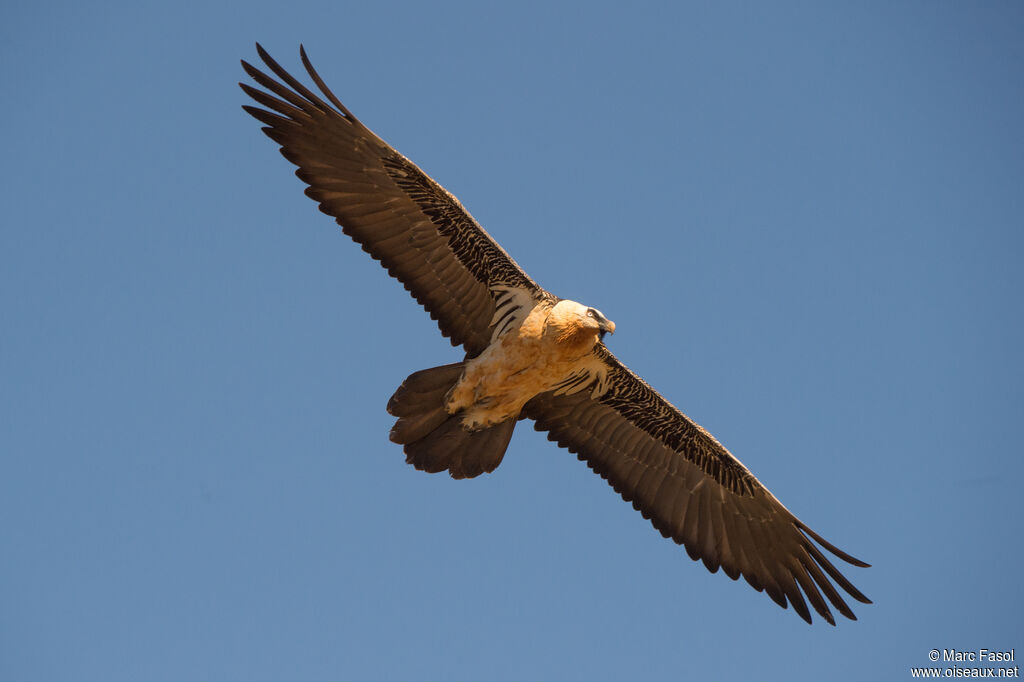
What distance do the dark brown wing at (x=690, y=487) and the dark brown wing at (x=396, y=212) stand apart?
1714 mm

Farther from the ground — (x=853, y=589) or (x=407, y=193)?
(x=407, y=193)

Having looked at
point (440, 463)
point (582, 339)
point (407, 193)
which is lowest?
point (440, 463)

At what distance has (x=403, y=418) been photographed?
11.6 meters

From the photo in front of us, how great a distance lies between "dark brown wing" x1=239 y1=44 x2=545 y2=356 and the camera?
11.5 m

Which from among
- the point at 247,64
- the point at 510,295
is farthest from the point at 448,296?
the point at 247,64

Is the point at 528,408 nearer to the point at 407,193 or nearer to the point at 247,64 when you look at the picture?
the point at 407,193

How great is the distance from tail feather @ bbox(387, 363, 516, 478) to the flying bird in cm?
1

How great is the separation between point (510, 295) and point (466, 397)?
130cm

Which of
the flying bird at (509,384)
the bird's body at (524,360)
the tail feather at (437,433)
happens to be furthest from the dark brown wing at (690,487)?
the tail feather at (437,433)

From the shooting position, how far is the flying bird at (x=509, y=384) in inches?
455

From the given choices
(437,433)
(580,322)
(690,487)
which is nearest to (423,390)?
(437,433)

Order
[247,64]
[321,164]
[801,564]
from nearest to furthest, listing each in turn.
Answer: [247,64]
[321,164]
[801,564]

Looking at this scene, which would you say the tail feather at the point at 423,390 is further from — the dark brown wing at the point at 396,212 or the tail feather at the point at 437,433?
the dark brown wing at the point at 396,212

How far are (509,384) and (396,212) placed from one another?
94.3 inches
